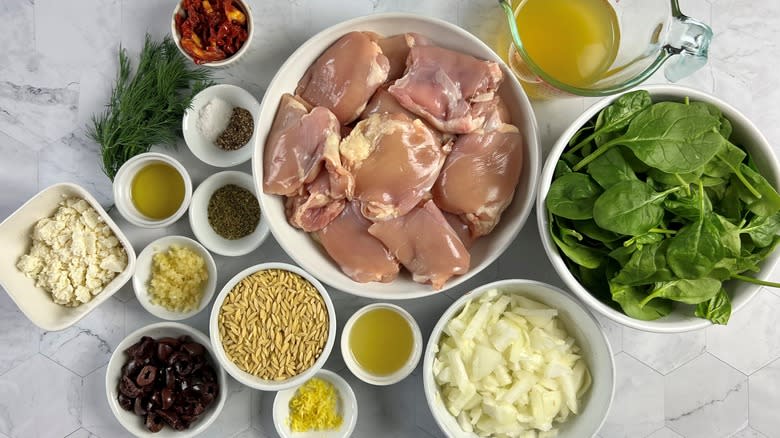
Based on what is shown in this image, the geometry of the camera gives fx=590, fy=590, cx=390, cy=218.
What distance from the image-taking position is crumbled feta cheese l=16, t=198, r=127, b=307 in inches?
70.6

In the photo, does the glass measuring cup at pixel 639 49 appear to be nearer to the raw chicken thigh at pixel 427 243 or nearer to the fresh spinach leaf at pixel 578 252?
the fresh spinach leaf at pixel 578 252

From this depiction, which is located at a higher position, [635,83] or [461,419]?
[635,83]

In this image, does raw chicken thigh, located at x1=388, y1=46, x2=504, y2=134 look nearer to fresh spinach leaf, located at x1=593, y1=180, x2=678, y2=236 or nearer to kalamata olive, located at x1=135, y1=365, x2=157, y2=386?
fresh spinach leaf, located at x1=593, y1=180, x2=678, y2=236

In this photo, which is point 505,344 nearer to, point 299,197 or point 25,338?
point 299,197

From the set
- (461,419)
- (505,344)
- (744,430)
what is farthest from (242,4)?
(744,430)

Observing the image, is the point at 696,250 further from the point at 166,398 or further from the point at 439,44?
the point at 166,398

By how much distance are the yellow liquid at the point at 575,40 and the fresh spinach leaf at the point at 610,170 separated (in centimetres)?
32

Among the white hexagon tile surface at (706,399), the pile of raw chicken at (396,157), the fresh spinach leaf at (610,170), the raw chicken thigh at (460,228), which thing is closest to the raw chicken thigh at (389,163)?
the pile of raw chicken at (396,157)

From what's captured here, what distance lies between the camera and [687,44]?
150cm

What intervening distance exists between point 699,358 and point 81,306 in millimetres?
1990

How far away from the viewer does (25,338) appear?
1.96 meters

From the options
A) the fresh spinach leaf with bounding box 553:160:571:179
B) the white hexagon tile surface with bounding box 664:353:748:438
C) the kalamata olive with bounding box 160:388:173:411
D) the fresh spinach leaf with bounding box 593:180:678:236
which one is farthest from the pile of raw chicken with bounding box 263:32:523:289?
the white hexagon tile surface with bounding box 664:353:748:438

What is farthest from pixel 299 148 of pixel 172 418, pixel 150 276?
pixel 172 418

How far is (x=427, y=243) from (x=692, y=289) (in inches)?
26.7
